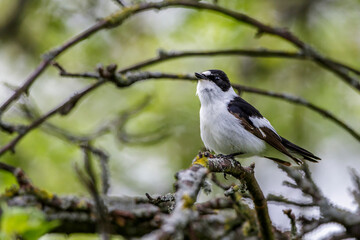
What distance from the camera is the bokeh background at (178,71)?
7.25 metres

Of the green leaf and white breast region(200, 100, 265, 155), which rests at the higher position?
white breast region(200, 100, 265, 155)

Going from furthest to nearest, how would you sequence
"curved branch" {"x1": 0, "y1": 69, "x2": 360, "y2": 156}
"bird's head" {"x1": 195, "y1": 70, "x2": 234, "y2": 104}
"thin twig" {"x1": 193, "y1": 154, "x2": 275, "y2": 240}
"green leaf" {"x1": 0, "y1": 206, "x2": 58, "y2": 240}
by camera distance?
"bird's head" {"x1": 195, "y1": 70, "x2": 234, "y2": 104} < "curved branch" {"x1": 0, "y1": 69, "x2": 360, "y2": 156} < "thin twig" {"x1": 193, "y1": 154, "x2": 275, "y2": 240} < "green leaf" {"x1": 0, "y1": 206, "x2": 58, "y2": 240}

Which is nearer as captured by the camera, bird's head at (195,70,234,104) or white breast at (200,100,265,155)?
white breast at (200,100,265,155)

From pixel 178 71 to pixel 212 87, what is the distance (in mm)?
2607

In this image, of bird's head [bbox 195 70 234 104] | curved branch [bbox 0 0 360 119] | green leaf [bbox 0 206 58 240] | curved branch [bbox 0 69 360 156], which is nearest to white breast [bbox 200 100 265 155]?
bird's head [bbox 195 70 234 104]

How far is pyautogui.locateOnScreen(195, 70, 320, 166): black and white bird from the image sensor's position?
4.48 meters

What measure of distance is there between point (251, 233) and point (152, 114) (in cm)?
413

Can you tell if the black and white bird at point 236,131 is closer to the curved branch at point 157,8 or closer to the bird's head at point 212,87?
the bird's head at point 212,87

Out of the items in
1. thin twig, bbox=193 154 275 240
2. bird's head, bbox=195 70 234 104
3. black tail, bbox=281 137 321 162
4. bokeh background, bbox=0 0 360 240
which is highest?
bokeh background, bbox=0 0 360 240

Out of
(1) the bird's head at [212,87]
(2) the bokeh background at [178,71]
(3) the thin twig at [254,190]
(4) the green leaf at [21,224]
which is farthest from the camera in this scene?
(2) the bokeh background at [178,71]

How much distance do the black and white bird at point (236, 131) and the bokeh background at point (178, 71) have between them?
229cm

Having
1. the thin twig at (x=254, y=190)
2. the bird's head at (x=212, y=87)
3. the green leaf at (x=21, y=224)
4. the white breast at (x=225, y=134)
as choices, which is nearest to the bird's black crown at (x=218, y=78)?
the bird's head at (x=212, y=87)

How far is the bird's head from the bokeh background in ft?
6.32

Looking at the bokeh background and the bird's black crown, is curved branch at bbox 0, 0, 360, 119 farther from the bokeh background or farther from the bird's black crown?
the bokeh background
